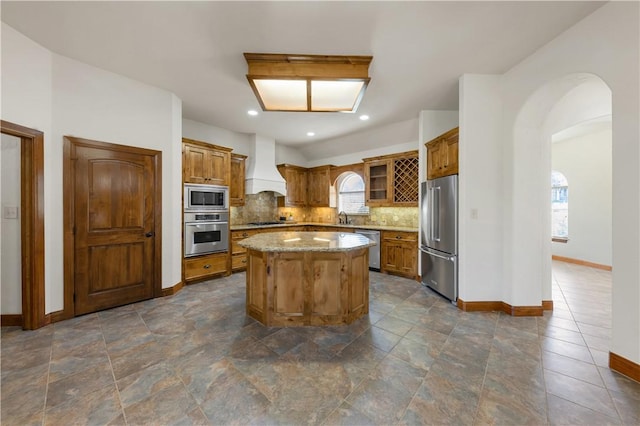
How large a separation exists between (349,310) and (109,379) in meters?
2.13

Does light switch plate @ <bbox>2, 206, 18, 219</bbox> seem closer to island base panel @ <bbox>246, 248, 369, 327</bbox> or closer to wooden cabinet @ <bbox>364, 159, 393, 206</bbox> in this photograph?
island base panel @ <bbox>246, 248, 369, 327</bbox>

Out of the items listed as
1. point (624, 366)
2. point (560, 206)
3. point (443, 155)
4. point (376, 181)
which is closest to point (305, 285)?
point (624, 366)

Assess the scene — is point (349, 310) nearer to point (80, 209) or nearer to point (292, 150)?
point (80, 209)

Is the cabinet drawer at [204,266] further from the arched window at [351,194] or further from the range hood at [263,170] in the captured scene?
the arched window at [351,194]

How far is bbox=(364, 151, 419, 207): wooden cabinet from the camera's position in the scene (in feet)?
16.1

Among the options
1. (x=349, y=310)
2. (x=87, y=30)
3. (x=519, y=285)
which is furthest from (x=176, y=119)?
(x=519, y=285)

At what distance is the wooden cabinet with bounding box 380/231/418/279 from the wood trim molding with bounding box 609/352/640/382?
2517 mm

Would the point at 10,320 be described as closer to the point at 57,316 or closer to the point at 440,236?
the point at 57,316

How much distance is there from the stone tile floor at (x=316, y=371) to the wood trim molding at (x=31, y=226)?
258mm

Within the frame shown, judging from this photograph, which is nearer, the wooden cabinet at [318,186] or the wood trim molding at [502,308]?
the wood trim molding at [502,308]

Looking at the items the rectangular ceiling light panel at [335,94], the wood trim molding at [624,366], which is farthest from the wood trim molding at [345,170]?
the wood trim molding at [624,366]

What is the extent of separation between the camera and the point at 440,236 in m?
3.54

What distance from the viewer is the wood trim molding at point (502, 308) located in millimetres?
2865

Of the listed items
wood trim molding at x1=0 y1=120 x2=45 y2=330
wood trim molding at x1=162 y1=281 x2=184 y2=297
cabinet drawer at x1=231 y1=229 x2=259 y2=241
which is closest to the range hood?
cabinet drawer at x1=231 y1=229 x2=259 y2=241
